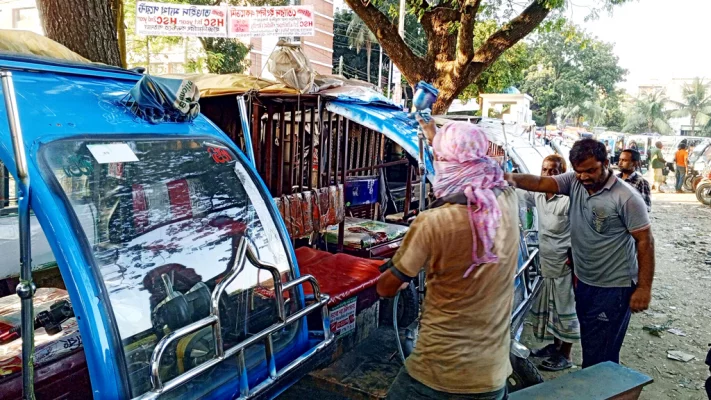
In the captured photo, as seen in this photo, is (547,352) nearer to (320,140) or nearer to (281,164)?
(320,140)

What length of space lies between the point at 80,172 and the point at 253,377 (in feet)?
3.76

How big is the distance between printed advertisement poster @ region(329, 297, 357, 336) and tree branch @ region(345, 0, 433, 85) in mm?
7327

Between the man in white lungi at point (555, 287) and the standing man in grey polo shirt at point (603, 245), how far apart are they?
63cm

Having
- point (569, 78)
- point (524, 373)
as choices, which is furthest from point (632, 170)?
point (569, 78)

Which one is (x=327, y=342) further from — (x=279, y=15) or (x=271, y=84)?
(x=279, y=15)

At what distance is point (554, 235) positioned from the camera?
4.31m

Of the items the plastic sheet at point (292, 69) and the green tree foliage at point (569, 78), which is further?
the green tree foliage at point (569, 78)

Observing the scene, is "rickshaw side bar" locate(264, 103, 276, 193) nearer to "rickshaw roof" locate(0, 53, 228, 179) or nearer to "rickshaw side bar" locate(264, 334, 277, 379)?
"rickshaw roof" locate(0, 53, 228, 179)

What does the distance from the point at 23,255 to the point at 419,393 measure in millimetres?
1540

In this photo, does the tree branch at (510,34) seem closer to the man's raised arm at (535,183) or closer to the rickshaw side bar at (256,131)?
the rickshaw side bar at (256,131)

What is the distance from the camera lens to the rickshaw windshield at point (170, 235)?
196 cm

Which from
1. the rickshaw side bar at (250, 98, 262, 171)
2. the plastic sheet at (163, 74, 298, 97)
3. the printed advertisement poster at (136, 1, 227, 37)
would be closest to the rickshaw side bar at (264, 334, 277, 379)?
the rickshaw side bar at (250, 98, 262, 171)

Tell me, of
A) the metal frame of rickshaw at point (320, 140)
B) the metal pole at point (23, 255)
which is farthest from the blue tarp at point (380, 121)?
the metal pole at point (23, 255)

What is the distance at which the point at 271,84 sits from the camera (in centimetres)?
472
